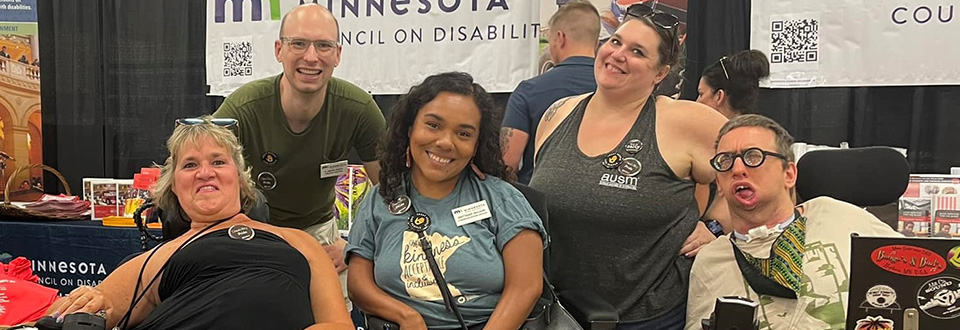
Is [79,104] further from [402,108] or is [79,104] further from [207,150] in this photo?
[402,108]

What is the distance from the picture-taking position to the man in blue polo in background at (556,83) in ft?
10.1

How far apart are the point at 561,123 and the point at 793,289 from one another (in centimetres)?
81

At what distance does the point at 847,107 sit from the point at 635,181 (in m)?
2.04

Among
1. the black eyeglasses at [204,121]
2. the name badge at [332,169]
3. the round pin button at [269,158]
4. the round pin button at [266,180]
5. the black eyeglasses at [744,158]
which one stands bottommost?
the round pin button at [266,180]

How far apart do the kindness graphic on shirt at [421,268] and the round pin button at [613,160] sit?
461 millimetres

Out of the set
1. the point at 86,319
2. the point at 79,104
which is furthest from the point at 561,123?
the point at 79,104

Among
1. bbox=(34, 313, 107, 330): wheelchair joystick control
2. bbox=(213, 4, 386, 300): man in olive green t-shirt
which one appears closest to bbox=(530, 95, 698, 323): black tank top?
bbox=(213, 4, 386, 300): man in olive green t-shirt

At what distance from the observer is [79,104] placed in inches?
199

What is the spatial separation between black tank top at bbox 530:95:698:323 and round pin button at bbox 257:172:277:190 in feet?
3.60

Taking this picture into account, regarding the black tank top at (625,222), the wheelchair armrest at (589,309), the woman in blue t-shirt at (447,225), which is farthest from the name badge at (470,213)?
the wheelchair armrest at (589,309)

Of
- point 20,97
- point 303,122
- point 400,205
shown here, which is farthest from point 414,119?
point 20,97

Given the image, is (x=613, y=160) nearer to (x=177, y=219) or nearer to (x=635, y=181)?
(x=635, y=181)

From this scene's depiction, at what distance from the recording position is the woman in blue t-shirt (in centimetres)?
203

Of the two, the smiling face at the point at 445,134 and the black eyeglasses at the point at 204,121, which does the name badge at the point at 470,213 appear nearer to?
the smiling face at the point at 445,134
